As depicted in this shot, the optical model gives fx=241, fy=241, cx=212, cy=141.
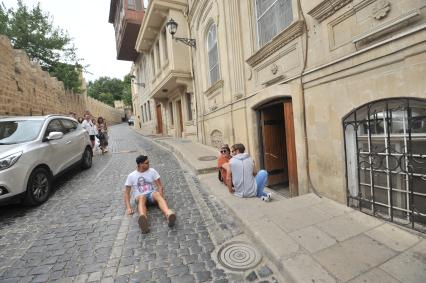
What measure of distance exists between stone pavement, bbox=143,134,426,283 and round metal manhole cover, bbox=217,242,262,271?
0.45 feet

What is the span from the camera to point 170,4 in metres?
12.0

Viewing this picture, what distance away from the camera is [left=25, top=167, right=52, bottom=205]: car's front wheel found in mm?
4602

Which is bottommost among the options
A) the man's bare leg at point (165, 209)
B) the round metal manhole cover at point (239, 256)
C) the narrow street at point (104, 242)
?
the round metal manhole cover at point (239, 256)

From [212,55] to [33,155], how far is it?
755 centimetres

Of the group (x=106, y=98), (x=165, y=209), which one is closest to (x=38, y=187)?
(x=165, y=209)

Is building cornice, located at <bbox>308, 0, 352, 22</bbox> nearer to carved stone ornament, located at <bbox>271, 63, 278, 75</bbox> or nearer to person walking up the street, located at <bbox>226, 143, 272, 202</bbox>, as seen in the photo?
carved stone ornament, located at <bbox>271, 63, 278, 75</bbox>

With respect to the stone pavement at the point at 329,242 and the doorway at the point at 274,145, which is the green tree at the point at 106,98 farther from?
the stone pavement at the point at 329,242

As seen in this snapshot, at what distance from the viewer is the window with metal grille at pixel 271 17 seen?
5.34 meters

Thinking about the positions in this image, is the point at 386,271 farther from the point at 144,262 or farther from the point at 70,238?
the point at 70,238

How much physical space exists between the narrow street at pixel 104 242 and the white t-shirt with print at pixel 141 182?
0.40 m

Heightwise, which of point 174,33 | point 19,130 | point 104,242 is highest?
point 174,33

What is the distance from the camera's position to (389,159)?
335cm

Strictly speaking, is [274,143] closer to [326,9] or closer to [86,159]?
[326,9]

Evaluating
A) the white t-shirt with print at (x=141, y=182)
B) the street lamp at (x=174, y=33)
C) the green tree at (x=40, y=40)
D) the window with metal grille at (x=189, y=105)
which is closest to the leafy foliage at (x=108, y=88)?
the green tree at (x=40, y=40)
